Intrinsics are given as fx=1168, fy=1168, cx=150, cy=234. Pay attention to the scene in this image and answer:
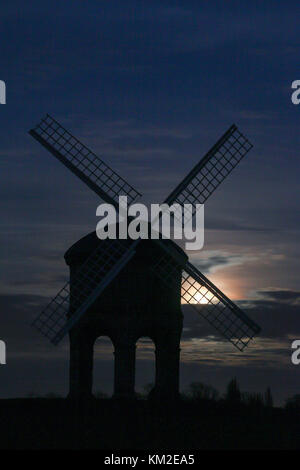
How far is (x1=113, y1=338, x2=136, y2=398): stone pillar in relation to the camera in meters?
42.0

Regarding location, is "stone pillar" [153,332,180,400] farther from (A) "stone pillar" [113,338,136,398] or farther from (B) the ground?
(A) "stone pillar" [113,338,136,398]

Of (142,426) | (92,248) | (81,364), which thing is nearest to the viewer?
(142,426)

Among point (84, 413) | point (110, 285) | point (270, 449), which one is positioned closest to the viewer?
point (270, 449)

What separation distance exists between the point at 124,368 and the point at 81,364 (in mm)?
1986

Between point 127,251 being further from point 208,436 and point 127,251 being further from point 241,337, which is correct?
point 208,436

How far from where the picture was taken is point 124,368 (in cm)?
4200

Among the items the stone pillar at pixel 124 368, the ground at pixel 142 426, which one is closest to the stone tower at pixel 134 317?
the stone pillar at pixel 124 368

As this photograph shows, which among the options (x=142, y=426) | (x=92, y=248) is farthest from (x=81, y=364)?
(x=142, y=426)

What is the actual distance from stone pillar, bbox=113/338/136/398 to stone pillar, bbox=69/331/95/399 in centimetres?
152

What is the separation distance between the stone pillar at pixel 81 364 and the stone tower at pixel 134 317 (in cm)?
5

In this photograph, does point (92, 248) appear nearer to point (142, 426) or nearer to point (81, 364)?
point (81, 364)
